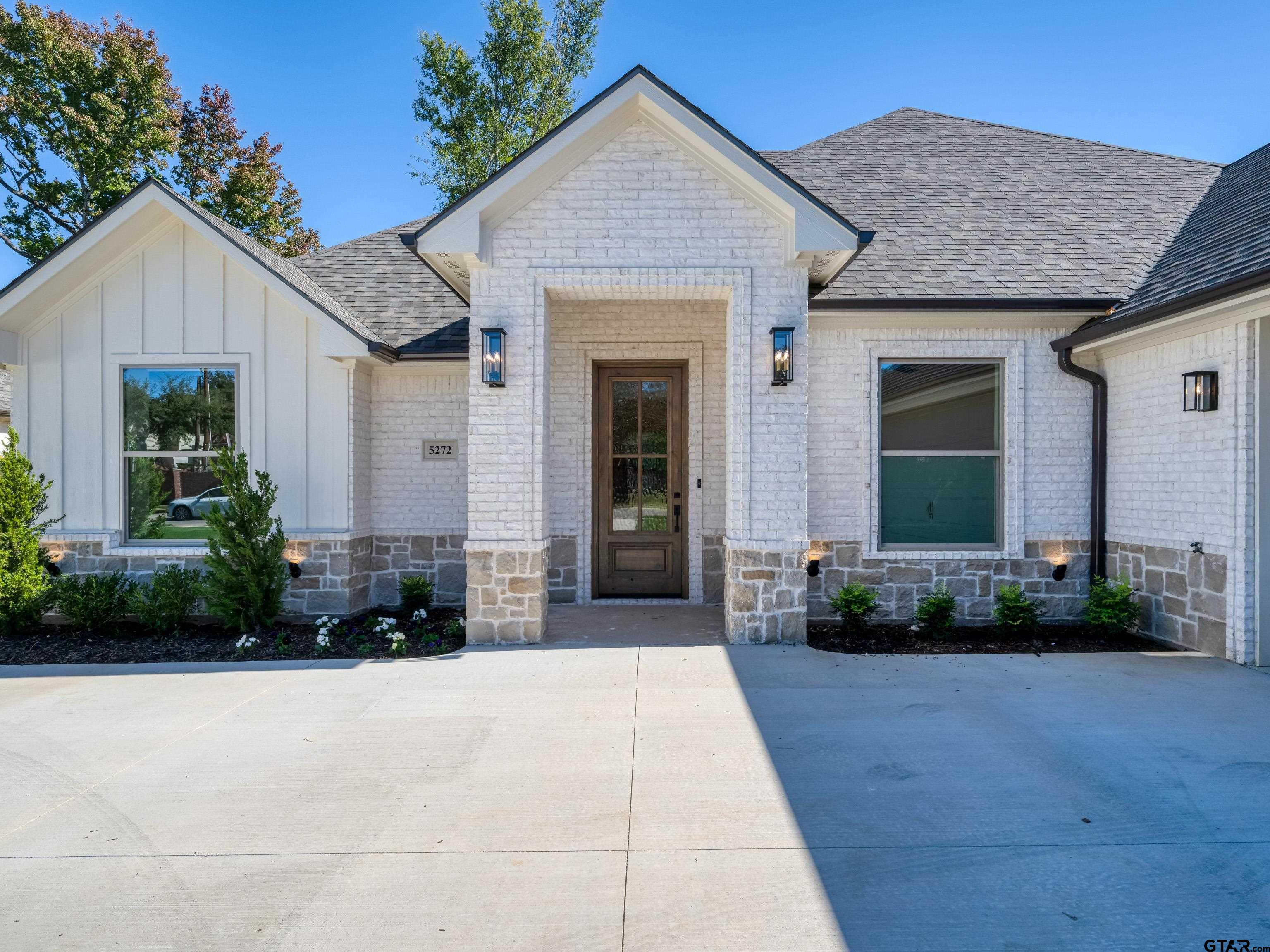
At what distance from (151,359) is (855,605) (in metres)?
7.47

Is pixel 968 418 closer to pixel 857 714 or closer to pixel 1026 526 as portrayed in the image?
pixel 1026 526

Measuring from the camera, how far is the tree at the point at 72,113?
16750mm

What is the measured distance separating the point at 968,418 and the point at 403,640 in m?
6.01

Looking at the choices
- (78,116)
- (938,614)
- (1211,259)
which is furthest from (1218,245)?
(78,116)

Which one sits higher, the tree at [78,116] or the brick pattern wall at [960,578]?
the tree at [78,116]

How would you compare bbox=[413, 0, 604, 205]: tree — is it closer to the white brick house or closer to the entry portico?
the white brick house

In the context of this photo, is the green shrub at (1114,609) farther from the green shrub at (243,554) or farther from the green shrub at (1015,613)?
the green shrub at (243,554)

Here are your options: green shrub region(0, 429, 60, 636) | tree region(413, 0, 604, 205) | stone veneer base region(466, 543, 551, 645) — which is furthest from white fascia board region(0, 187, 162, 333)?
tree region(413, 0, 604, 205)

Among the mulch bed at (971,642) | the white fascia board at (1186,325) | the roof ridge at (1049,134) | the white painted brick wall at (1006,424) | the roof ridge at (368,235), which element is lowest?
the mulch bed at (971,642)

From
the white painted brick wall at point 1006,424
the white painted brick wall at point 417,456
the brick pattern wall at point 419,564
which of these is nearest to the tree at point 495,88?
the white painted brick wall at point 417,456

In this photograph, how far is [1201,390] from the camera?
6039 millimetres

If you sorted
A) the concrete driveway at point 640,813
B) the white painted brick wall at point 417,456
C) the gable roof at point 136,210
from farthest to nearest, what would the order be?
the white painted brick wall at point 417,456 < the gable roof at point 136,210 < the concrete driveway at point 640,813

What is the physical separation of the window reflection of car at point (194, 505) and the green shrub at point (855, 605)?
6.34 meters

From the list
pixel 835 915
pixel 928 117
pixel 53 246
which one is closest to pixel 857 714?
pixel 835 915
